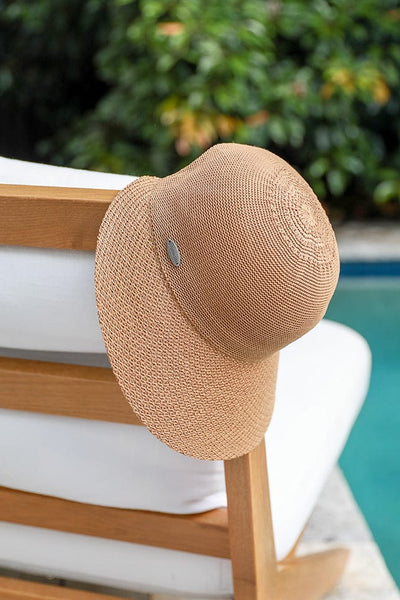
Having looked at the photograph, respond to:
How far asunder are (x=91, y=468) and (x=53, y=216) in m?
0.33

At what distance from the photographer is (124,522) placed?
100 centimetres

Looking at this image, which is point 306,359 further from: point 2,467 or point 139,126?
point 139,126

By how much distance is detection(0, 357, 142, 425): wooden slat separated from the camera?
3.00 ft

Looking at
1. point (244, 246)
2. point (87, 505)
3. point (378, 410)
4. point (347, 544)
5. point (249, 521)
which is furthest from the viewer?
point (378, 410)

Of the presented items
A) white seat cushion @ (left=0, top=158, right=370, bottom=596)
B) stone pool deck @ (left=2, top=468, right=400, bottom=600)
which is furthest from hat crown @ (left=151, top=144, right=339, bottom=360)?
stone pool deck @ (left=2, top=468, right=400, bottom=600)

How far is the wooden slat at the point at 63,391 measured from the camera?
91cm

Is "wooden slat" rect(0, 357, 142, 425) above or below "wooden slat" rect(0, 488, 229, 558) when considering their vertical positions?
above

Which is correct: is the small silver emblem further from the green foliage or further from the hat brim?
the green foliage

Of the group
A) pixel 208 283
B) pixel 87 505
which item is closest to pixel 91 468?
pixel 87 505

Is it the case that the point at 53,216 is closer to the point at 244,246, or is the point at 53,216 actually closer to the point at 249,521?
the point at 244,246

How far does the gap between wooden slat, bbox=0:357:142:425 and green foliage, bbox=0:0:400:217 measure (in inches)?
131

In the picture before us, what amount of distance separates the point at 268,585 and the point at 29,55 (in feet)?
18.0

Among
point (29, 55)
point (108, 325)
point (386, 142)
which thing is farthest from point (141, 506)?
point (29, 55)

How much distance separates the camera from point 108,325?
828 millimetres
